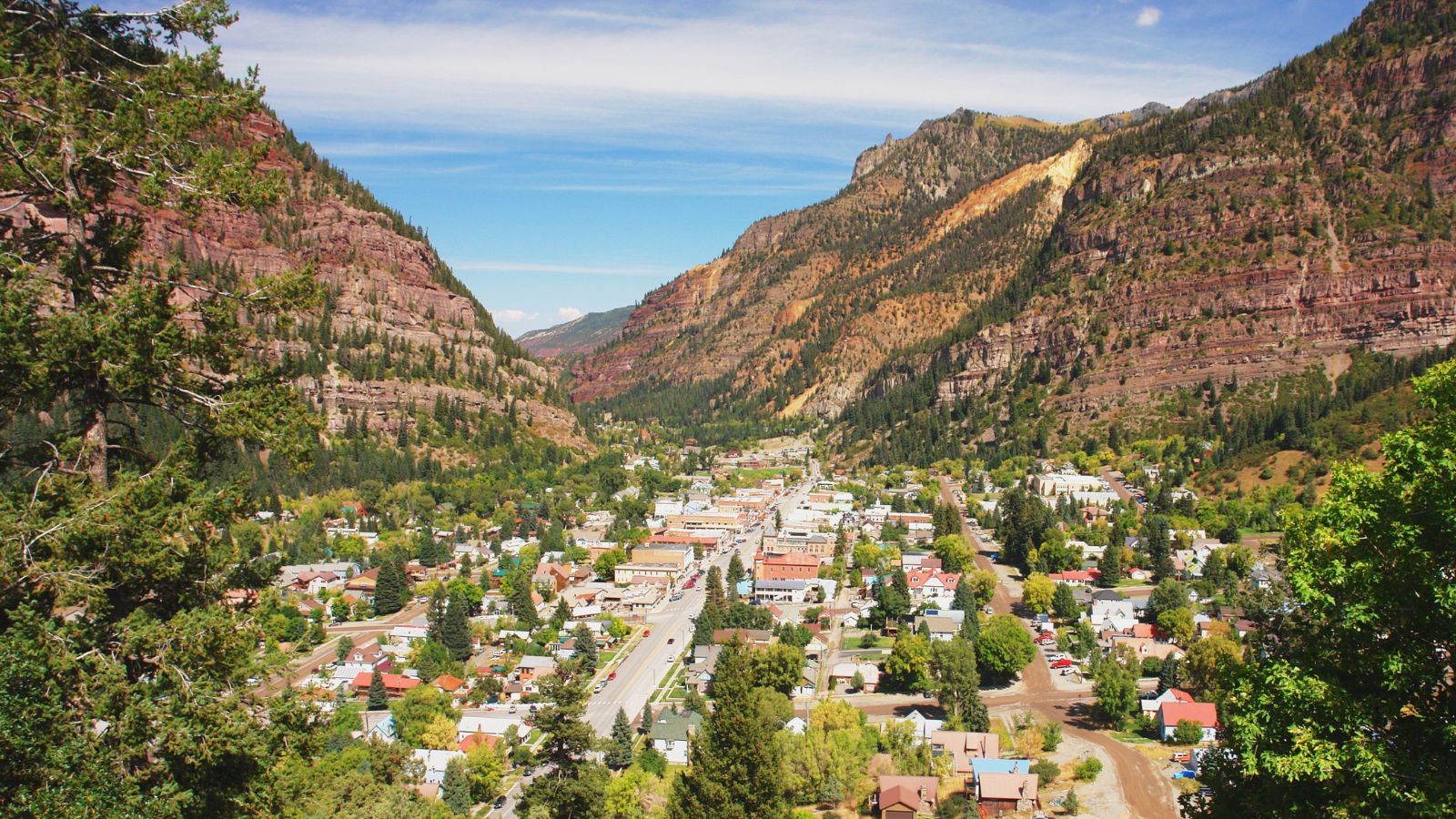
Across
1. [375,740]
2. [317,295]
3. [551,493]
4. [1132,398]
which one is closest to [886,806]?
[375,740]

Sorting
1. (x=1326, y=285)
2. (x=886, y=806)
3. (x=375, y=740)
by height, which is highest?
(x=1326, y=285)

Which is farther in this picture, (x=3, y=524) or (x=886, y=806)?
(x=886, y=806)

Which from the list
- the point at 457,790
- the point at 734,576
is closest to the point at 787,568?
the point at 734,576

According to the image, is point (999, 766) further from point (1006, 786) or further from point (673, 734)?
Answer: point (673, 734)

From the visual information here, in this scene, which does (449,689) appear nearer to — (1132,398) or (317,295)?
(317,295)

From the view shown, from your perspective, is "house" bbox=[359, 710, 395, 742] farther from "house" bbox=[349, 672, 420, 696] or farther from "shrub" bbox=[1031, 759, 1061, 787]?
"shrub" bbox=[1031, 759, 1061, 787]

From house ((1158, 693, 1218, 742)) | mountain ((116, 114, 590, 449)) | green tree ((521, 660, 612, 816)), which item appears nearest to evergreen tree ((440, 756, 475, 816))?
green tree ((521, 660, 612, 816))
